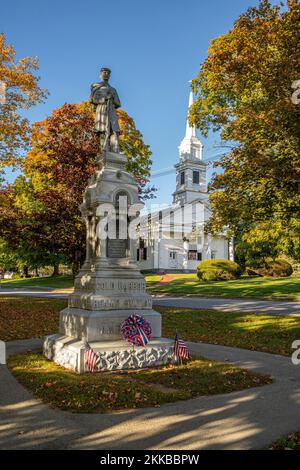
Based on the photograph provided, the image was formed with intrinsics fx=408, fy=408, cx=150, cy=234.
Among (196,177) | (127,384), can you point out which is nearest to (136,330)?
(127,384)

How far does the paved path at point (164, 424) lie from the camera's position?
4.73 meters

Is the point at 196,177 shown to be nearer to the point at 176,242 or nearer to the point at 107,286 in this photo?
the point at 176,242

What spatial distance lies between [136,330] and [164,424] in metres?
3.45

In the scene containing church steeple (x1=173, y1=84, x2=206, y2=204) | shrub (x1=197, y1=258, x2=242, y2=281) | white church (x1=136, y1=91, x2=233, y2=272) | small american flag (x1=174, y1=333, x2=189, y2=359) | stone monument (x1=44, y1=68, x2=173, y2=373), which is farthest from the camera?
church steeple (x1=173, y1=84, x2=206, y2=204)

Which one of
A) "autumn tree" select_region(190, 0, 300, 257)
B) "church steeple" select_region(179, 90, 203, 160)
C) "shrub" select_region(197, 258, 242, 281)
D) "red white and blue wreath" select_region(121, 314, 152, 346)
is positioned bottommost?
"red white and blue wreath" select_region(121, 314, 152, 346)

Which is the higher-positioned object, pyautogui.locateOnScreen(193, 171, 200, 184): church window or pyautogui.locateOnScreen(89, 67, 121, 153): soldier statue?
pyautogui.locateOnScreen(193, 171, 200, 184): church window

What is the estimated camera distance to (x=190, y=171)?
63.2 metres

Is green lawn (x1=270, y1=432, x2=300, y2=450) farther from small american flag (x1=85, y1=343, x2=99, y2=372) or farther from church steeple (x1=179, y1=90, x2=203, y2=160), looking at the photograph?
church steeple (x1=179, y1=90, x2=203, y2=160)

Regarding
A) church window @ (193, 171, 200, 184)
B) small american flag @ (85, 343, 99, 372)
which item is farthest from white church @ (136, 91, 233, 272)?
small american flag @ (85, 343, 99, 372)

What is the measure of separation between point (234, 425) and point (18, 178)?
4281cm

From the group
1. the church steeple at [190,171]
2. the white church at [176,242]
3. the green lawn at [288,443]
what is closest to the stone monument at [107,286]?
the green lawn at [288,443]

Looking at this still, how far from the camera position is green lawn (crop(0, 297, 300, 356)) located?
12.0 meters

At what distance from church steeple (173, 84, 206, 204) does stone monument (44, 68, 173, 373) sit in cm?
5131
